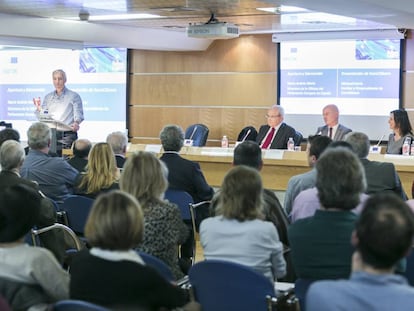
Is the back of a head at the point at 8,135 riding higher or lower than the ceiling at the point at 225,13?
lower

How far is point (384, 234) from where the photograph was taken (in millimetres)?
1890

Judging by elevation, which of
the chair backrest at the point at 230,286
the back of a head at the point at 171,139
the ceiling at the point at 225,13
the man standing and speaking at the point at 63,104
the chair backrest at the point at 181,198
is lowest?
the chair backrest at the point at 230,286

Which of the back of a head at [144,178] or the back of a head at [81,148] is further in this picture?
the back of a head at [81,148]

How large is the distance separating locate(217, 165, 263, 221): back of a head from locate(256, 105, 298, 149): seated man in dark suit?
4.86 metres

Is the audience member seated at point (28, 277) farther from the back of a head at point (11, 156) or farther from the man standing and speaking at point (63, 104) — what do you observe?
the man standing and speaking at point (63, 104)

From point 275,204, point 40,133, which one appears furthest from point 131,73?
point 275,204

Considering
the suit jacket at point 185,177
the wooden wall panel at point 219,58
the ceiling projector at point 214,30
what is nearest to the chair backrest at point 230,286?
the suit jacket at point 185,177

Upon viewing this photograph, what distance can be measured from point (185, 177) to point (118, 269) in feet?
8.77

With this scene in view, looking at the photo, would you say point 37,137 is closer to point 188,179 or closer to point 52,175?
point 52,175

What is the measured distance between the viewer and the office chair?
4719 millimetres

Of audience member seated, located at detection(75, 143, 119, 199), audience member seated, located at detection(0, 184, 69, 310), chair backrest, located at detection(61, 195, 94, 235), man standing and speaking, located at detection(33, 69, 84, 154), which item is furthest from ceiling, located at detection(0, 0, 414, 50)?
audience member seated, located at detection(0, 184, 69, 310)

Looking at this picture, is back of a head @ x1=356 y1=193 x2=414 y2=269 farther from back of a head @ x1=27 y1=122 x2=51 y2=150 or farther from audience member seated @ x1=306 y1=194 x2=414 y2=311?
back of a head @ x1=27 y1=122 x2=51 y2=150

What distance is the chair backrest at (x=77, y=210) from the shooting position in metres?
4.37

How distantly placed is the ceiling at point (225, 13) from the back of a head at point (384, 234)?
4635 millimetres
